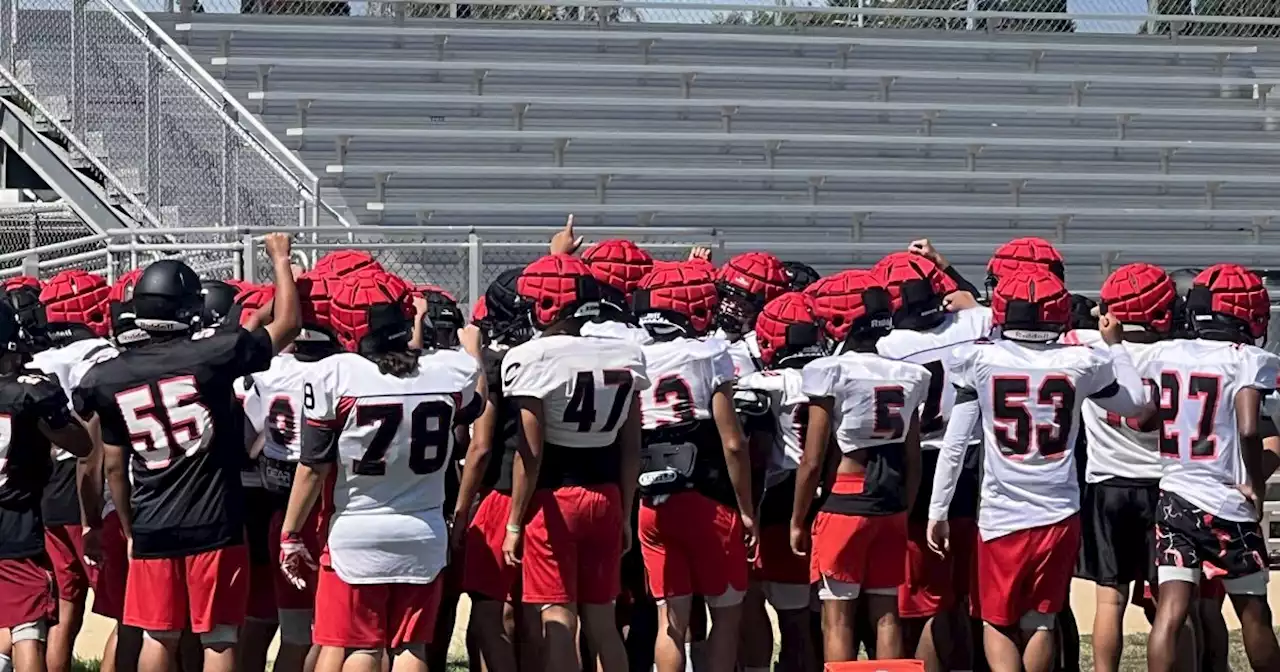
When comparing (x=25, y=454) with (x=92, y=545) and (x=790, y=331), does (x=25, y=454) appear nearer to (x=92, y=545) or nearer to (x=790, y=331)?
(x=92, y=545)

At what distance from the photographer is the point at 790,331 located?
6379 mm

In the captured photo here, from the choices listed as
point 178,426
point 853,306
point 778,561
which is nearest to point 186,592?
point 178,426

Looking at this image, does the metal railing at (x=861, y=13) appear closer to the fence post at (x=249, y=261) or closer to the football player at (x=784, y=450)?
the fence post at (x=249, y=261)

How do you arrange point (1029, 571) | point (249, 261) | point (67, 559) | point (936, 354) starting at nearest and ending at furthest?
1. point (1029, 571)
2. point (936, 354)
3. point (67, 559)
4. point (249, 261)

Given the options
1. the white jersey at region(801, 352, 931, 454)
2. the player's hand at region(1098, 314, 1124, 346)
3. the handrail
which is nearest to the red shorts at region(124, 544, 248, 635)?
the white jersey at region(801, 352, 931, 454)

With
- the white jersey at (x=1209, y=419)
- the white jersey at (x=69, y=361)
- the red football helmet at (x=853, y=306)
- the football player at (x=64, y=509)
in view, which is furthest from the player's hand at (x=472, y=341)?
the white jersey at (x=1209, y=419)

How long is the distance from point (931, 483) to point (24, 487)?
3.27 m

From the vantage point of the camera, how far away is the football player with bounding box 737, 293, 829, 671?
639cm

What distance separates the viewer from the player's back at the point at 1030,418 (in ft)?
19.6

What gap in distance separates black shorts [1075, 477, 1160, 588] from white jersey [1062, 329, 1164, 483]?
0.13 ft

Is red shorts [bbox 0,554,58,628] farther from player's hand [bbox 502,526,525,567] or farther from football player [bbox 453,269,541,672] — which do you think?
player's hand [bbox 502,526,525,567]

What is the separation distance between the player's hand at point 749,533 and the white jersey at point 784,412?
0.96ft

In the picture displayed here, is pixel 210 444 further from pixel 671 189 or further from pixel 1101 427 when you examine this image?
pixel 671 189

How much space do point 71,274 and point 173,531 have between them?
6.16ft
